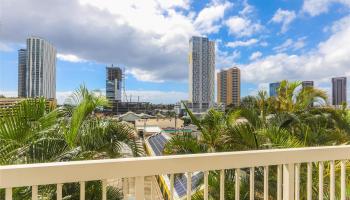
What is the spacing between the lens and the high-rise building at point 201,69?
8.30 m

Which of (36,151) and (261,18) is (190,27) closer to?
(261,18)

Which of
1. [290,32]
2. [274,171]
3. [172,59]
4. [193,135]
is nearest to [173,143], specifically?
[193,135]

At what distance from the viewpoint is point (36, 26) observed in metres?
4.89

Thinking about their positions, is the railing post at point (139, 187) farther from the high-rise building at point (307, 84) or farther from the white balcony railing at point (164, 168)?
the high-rise building at point (307, 84)

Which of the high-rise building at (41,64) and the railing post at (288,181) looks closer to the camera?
the railing post at (288,181)

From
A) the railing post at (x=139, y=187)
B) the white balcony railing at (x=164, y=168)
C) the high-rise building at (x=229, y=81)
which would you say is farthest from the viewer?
the high-rise building at (x=229, y=81)

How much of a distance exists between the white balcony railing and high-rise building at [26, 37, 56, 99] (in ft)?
10.6

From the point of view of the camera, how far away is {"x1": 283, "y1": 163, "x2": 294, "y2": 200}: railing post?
1765mm

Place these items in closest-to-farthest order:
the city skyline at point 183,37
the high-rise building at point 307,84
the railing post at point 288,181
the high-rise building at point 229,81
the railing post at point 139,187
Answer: the railing post at point 139,187, the railing post at point 288,181, the city skyline at point 183,37, the high-rise building at point 307,84, the high-rise building at point 229,81

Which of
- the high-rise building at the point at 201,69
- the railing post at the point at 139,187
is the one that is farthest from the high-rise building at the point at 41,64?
the high-rise building at the point at 201,69

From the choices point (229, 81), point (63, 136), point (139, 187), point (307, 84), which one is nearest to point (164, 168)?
point (139, 187)

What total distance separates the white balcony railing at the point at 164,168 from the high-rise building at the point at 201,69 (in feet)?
20.5

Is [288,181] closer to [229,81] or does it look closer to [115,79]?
[115,79]

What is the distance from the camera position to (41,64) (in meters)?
4.69
